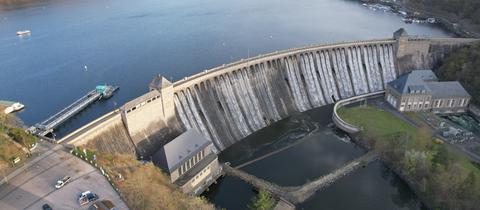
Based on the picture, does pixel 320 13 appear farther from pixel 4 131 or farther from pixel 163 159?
pixel 4 131

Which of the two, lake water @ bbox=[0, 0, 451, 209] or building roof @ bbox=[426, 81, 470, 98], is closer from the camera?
lake water @ bbox=[0, 0, 451, 209]

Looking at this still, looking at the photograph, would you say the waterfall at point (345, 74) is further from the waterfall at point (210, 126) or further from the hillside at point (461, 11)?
the hillside at point (461, 11)

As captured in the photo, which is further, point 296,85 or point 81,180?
point 296,85

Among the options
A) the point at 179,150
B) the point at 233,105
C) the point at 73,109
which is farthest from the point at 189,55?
the point at 179,150

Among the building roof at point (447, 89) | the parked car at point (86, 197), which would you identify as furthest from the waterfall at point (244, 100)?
the parked car at point (86, 197)

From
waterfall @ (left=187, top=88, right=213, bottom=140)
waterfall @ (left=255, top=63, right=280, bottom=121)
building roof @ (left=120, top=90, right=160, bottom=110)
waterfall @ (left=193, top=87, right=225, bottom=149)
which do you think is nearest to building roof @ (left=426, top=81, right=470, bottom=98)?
waterfall @ (left=255, top=63, right=280, bottom=121)

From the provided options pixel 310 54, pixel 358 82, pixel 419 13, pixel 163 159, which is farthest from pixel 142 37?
pixel 419 13

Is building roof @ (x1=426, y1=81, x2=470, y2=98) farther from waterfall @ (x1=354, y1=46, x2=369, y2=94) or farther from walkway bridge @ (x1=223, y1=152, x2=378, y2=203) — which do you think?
walkway bridge @ (x1=223, y1=152, x2=378, y2=203)
